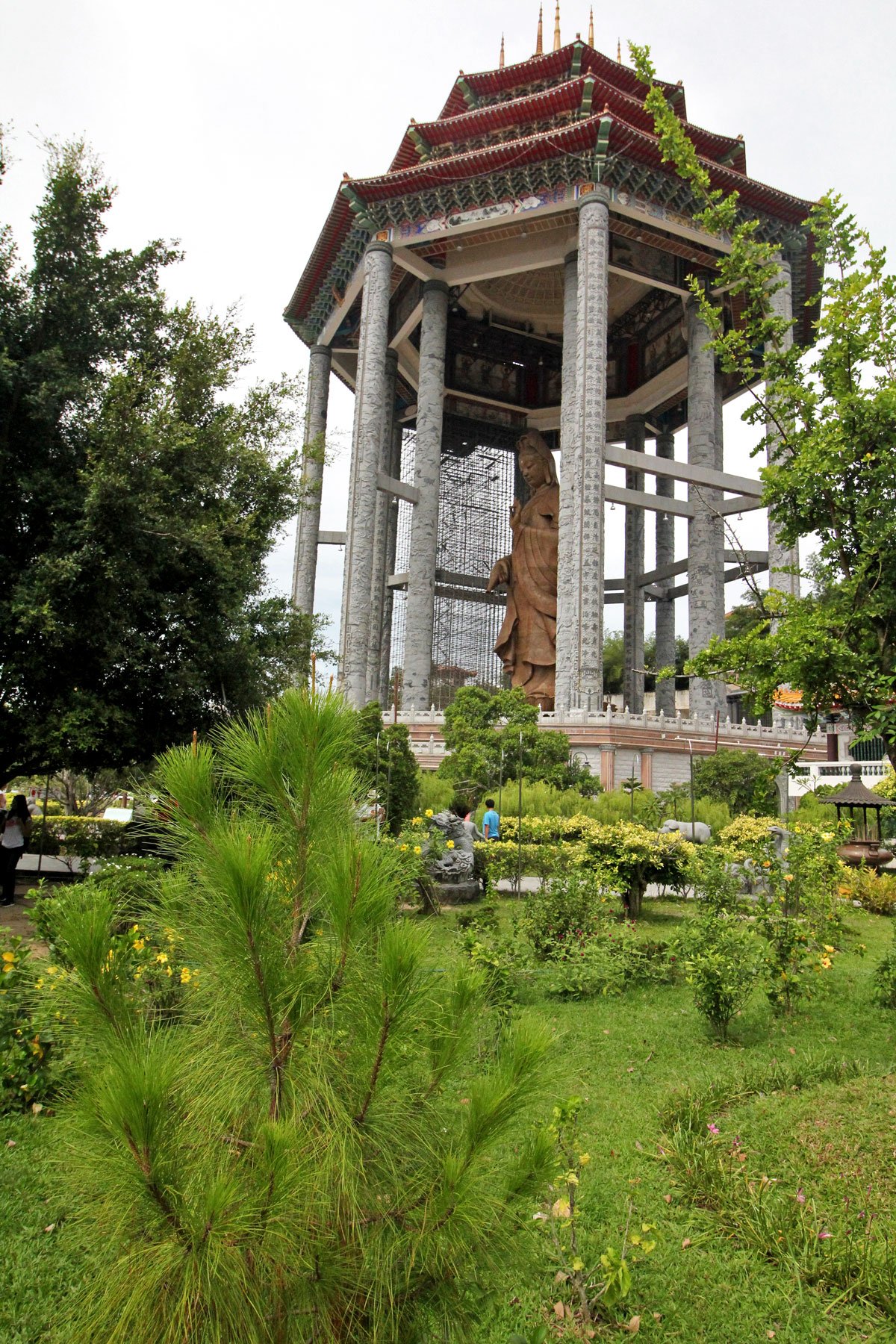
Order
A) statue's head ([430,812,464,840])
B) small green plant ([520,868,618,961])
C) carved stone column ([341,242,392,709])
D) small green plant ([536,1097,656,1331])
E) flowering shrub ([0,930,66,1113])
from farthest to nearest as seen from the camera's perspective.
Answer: carved stone column ([341,242,392,709])
statue's head ([430,812,464,840])
small green plant ([520,868,618,961])
flowering shrub ([0,930,66,1113])
small green plant ([536,1097,656,1331])

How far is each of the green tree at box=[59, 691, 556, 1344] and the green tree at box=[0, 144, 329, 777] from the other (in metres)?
6.92

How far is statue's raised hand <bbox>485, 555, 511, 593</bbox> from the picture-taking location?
Answer: 91.7 ft

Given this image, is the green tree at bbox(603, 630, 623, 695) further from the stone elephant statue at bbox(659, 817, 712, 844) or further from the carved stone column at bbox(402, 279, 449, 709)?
the stone elephant statue at bbox(659, 817, 712, 844)

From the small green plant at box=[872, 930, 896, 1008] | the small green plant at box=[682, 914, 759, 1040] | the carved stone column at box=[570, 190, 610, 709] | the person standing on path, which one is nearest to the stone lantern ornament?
the small green plant at box=[872, 930, 896, 1008]

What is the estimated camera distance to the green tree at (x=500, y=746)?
56.4 feet

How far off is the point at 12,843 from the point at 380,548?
75.0 ft

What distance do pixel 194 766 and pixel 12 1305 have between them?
1983 mm

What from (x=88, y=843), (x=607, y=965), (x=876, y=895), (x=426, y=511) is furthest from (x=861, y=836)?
(x=426, y=511)

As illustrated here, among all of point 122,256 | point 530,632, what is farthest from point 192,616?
point 530,632

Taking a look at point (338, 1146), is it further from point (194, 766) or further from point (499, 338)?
point (499, 338)

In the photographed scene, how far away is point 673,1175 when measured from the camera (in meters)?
3.42

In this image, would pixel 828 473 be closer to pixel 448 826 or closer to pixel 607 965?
pixel 607 965

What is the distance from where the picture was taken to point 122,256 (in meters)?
9.82

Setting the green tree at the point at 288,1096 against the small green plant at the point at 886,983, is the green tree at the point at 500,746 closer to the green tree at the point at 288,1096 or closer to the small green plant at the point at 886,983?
the small green plant at the point at 886,983
